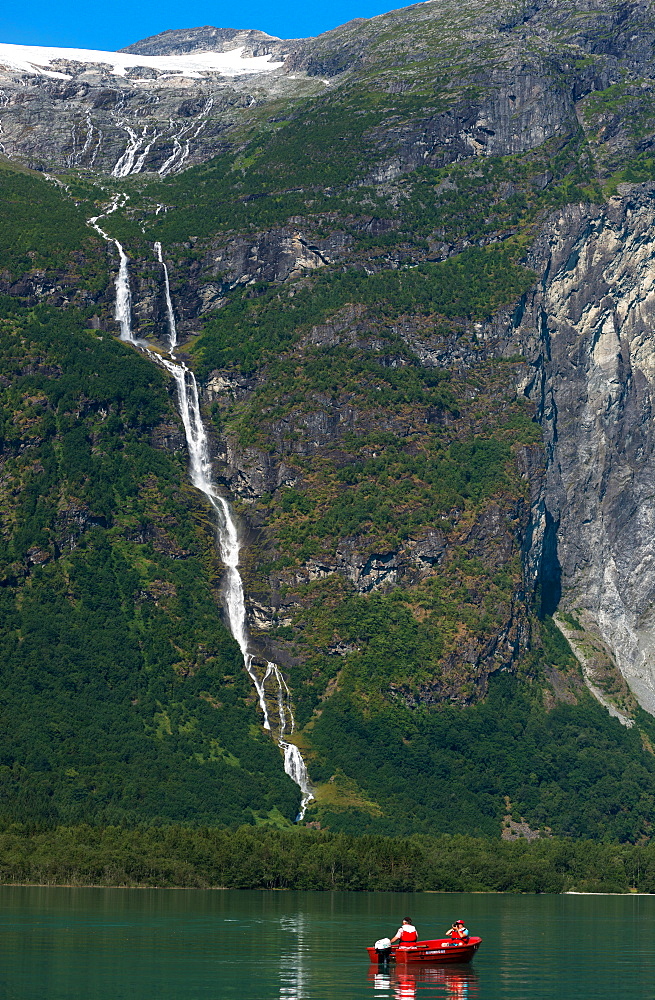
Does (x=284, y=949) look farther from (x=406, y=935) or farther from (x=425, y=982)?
(x=425, y=982)

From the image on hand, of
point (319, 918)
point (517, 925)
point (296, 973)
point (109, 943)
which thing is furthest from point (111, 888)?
point (296, 973)

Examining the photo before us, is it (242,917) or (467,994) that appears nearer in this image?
(467,994)

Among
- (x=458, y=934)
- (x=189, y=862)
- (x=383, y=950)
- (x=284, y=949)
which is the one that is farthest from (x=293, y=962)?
(x=189, y=862)

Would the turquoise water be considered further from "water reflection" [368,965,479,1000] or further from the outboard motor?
the outboard motor

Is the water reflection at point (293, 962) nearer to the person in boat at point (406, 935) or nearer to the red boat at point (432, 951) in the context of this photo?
the red boat at point (432, 951)

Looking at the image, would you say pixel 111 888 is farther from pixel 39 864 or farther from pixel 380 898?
pixel 380 898

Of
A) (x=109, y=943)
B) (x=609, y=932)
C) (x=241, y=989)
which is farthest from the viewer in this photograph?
(x=609, y=932)

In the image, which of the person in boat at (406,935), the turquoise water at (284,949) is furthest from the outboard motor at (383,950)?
the person in boat at (406,935)
